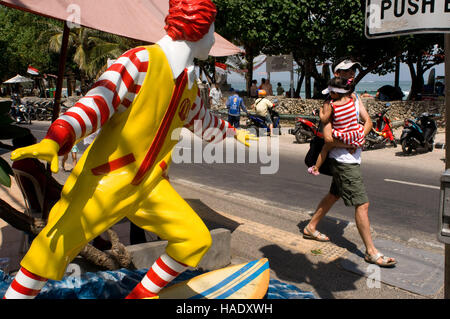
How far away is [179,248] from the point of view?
220 cm

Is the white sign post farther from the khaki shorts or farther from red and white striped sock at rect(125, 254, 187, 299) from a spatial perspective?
→ red and white striped sock at rect(125, 254, 187, 299)

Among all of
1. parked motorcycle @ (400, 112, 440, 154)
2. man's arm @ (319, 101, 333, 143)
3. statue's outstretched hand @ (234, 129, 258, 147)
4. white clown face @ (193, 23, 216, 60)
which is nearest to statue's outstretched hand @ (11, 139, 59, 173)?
white clown face @ (193, 23, 216, 60)

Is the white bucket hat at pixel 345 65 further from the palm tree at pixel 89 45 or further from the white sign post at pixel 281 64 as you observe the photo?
the palm tree at pixel 89 45

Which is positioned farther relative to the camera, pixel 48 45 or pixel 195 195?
pixel 48 45

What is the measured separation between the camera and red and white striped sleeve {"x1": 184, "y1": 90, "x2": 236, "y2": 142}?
2.57m

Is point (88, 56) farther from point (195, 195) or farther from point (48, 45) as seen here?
point (195, 195)

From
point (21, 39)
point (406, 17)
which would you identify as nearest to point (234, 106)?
point (406, 17)

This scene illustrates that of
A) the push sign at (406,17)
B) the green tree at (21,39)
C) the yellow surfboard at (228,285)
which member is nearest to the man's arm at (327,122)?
the yellow surfboard at (228,285)

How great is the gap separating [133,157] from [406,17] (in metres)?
1.49

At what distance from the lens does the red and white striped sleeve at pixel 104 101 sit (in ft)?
5.83

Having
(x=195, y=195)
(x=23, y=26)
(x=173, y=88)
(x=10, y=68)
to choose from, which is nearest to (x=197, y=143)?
(x=195, y=195)

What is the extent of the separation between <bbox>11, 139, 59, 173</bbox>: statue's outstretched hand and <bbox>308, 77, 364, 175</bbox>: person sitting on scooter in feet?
9.20

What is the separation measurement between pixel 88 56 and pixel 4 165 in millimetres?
24594

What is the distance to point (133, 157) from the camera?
6.89 ft
